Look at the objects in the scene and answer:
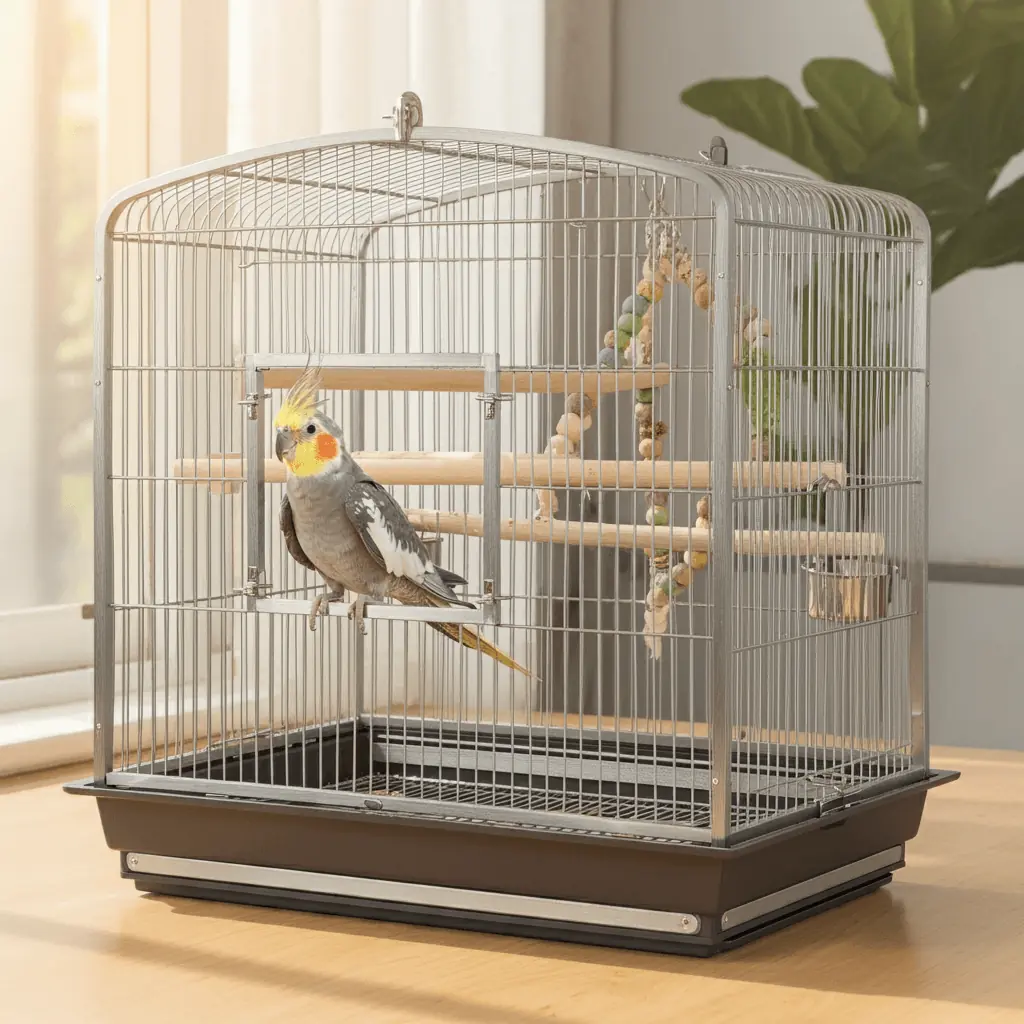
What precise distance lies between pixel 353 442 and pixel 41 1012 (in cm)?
148

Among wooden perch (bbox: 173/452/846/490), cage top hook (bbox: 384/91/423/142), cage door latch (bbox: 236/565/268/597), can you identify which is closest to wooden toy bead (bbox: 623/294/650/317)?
wooden perch (bbox: 173/452/846/490)

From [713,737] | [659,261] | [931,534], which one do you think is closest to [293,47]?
[659,261]

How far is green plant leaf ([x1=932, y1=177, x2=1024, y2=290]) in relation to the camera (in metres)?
4.19

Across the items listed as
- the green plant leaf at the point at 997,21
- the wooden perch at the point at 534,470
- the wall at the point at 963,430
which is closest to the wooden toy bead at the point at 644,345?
the wooden perch at the point at 534,470

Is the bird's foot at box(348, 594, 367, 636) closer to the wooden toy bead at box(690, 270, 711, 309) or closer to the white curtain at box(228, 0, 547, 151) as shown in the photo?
the wooden toy bead at box(690, 270, 711, 309)

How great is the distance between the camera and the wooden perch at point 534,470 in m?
2.55

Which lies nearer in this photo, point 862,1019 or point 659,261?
point 862,1019

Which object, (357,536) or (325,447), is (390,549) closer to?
(357,536)

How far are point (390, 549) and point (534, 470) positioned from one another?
295 millimetres

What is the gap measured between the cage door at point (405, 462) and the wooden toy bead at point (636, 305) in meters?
0.33

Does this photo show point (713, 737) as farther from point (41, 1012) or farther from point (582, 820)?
point (41, 1012)

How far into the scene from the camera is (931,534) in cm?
432

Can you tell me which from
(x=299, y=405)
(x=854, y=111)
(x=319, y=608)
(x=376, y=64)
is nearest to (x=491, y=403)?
(x=299, y=405)

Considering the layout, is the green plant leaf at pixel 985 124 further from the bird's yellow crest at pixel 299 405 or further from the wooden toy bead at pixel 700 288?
the bird's yellow crest at pixel 299 405
